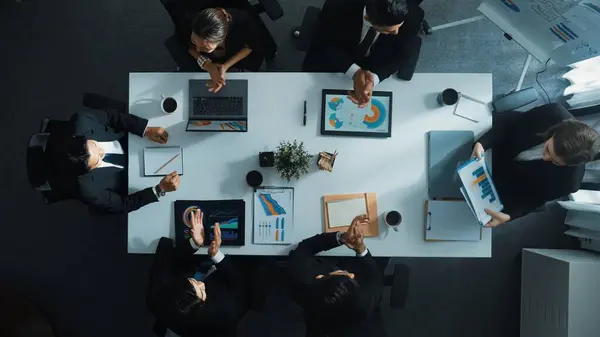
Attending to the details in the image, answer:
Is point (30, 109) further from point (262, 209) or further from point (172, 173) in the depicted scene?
point (262, 209)

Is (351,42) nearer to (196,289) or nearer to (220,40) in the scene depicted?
(220,40)

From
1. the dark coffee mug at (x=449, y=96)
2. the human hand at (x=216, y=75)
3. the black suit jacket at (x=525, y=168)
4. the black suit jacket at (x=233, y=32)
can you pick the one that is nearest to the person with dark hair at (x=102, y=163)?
the human hand at (x=216, y=75)

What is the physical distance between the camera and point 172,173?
2.06 m

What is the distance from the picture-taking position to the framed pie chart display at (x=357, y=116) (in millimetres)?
2074

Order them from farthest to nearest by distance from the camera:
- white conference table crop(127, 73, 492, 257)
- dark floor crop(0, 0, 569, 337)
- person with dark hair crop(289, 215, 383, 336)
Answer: dark floor crop(0, 0, 569, 337) < white conference table crop(127, 73, 492, 257) < person with dark hair crop(289, 215, 383, 336)

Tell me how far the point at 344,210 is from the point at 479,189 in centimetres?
62

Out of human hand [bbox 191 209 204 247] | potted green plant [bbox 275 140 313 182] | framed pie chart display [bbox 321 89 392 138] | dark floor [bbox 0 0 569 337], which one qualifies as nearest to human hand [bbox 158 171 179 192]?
human hand [bbox 191 209 204 247]

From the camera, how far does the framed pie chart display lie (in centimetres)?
207

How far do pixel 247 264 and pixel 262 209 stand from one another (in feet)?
1.27

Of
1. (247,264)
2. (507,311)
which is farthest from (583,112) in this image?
(247,264)

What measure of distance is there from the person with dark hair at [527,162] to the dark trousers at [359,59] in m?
0.48

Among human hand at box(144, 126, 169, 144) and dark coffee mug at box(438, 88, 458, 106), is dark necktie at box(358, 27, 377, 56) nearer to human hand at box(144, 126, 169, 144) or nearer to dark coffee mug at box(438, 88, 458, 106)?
dark coffee mug at box(438, 88, 458, 106)

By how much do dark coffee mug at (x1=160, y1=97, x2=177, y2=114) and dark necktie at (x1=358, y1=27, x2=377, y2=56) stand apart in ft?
3.14

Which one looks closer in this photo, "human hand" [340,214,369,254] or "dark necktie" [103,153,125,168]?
"human hand" [340,214,369,254]
